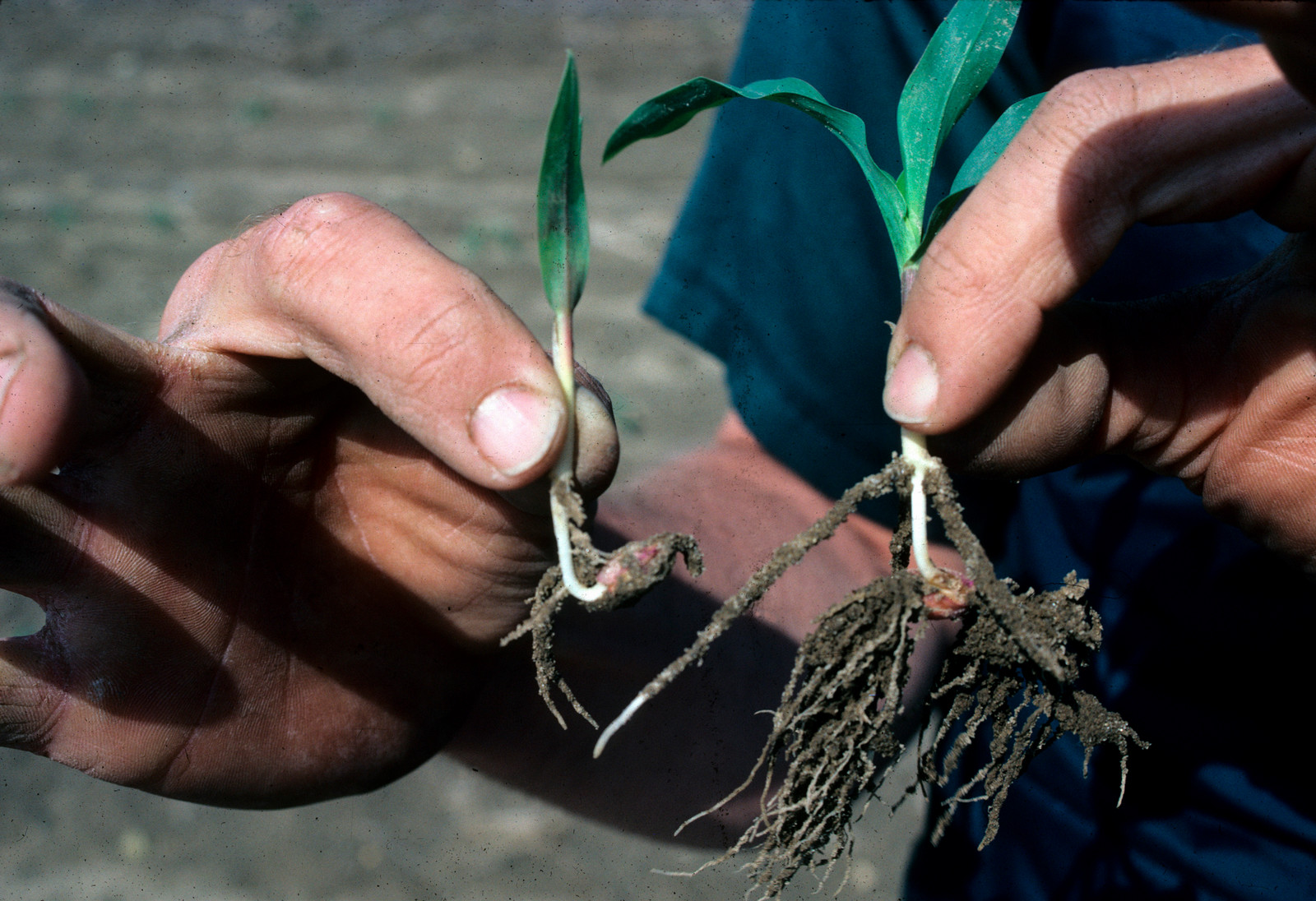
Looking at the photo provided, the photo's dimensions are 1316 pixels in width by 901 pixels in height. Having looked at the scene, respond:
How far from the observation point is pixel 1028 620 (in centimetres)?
100

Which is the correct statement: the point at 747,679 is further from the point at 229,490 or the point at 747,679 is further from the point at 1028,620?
the point at 229,490

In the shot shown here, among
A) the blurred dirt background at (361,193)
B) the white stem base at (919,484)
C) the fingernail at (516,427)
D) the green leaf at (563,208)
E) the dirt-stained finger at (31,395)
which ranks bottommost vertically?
the blurred dirt background at (361,193)

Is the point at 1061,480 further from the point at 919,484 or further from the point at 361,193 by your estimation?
the point at 361,193

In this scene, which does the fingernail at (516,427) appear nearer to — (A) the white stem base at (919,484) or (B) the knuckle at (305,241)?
(B) the knuckle at (305,241)

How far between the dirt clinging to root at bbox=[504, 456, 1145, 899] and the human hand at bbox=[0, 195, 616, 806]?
0.23 metres

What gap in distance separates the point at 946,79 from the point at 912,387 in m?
0.41

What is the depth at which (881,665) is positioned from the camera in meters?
1.05

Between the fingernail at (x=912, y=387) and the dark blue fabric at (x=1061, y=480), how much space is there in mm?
600

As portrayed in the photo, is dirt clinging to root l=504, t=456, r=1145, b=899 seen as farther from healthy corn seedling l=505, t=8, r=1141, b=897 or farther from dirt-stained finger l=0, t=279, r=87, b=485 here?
dirt-stained finger l=0, t=279, r=87, b=485

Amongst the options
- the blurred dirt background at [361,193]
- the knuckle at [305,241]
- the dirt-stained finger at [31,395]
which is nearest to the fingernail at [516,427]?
the knuckle at [305,241]

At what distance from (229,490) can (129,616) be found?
0.67ft

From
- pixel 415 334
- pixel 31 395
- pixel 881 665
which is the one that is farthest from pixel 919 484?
pixel 31 395

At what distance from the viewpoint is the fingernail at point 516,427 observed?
36.0 inches

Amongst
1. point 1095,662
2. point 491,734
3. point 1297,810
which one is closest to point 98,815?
point 491,734
